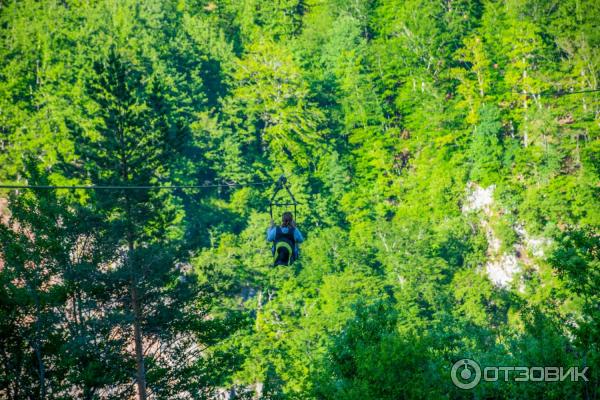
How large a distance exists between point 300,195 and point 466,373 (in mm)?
25005

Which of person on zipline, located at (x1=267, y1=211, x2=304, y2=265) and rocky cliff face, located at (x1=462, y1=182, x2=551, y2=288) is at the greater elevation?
rocky cliff face, located at (x1=462, y1=182, x2=551, y2=288)

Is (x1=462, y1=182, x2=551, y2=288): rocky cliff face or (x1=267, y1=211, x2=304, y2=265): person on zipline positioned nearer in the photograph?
(x1=267, y1=211, x2=304, y2=265): person on zipline

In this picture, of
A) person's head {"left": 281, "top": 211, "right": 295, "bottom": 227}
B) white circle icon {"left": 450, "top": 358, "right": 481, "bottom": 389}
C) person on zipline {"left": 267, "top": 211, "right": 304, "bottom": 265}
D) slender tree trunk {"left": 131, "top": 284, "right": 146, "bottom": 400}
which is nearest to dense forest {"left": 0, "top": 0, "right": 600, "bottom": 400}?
slender tree trunk {"left": 131, "top": 284, "right": 146, "bottom": 400}

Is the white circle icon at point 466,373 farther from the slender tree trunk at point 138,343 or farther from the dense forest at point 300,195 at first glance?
the slender tree trunk at point 138,343

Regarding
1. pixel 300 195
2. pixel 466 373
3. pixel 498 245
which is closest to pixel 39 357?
pixel 466 373

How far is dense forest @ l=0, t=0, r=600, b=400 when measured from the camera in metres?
20.5

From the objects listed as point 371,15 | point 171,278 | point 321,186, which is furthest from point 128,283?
point 371,15

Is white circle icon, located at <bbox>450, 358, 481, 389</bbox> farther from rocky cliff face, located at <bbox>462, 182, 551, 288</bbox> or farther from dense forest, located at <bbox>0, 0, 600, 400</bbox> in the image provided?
rocky cliff face, located at <bbox>462, 182, 551, 288</bbox>

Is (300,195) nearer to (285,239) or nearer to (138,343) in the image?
(138,343)

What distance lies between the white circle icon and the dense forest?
0.46 meters

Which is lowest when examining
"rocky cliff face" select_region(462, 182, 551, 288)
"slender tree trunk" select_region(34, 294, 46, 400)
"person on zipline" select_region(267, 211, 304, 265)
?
"slender tree trunk" select_region(34, 294, 46, 400)

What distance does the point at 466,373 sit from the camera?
20.2 metres

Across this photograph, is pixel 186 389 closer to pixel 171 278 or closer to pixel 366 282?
pixel 171 278

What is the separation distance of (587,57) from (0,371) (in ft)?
110
